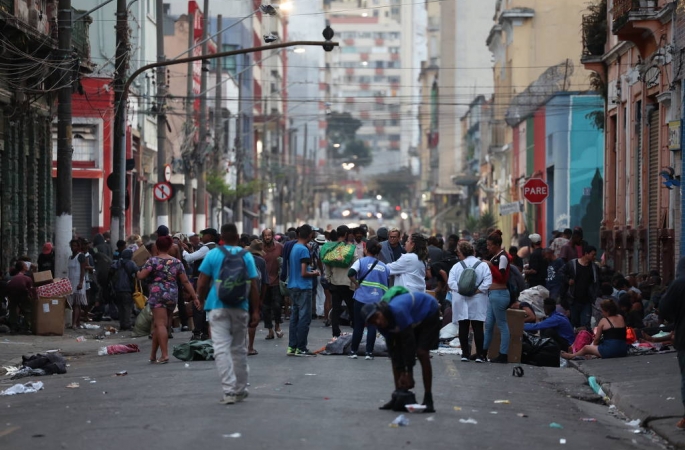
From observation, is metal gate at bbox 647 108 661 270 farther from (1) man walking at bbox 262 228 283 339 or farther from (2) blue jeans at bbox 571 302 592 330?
(1) man walking at bbox 262 228 283 339

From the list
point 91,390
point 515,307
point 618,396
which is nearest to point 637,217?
point 515,307

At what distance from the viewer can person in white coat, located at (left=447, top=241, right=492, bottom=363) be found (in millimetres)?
17141

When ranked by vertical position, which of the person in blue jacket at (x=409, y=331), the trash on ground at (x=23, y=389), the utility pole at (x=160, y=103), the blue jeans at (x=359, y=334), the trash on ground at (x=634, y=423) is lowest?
the trash on ground at (x=634, y=423)

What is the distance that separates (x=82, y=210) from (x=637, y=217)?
1770 centimetres

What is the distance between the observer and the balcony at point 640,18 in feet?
81.9

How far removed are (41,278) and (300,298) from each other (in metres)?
6.47

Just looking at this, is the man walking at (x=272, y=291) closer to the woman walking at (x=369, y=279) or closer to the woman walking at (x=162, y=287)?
the woman walking at (x=369, y=279)

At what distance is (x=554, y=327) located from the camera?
60.3 ft

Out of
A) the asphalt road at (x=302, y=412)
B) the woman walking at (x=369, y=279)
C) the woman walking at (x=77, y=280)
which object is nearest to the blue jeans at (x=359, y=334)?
the woman walking at (x=369, y=279)

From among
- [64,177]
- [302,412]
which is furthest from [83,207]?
[302,412]

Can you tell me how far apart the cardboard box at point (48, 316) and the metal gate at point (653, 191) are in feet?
38.0

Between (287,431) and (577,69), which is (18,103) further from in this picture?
(577,69)

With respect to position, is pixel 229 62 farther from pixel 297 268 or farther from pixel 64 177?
pixel 297 268

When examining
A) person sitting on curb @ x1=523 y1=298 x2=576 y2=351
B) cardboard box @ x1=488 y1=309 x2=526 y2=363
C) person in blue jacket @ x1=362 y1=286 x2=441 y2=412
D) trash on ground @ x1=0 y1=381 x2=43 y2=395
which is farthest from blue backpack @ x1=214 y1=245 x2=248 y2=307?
person sitting on curb @ x1=523 y1=298 x2=576 y2=351
